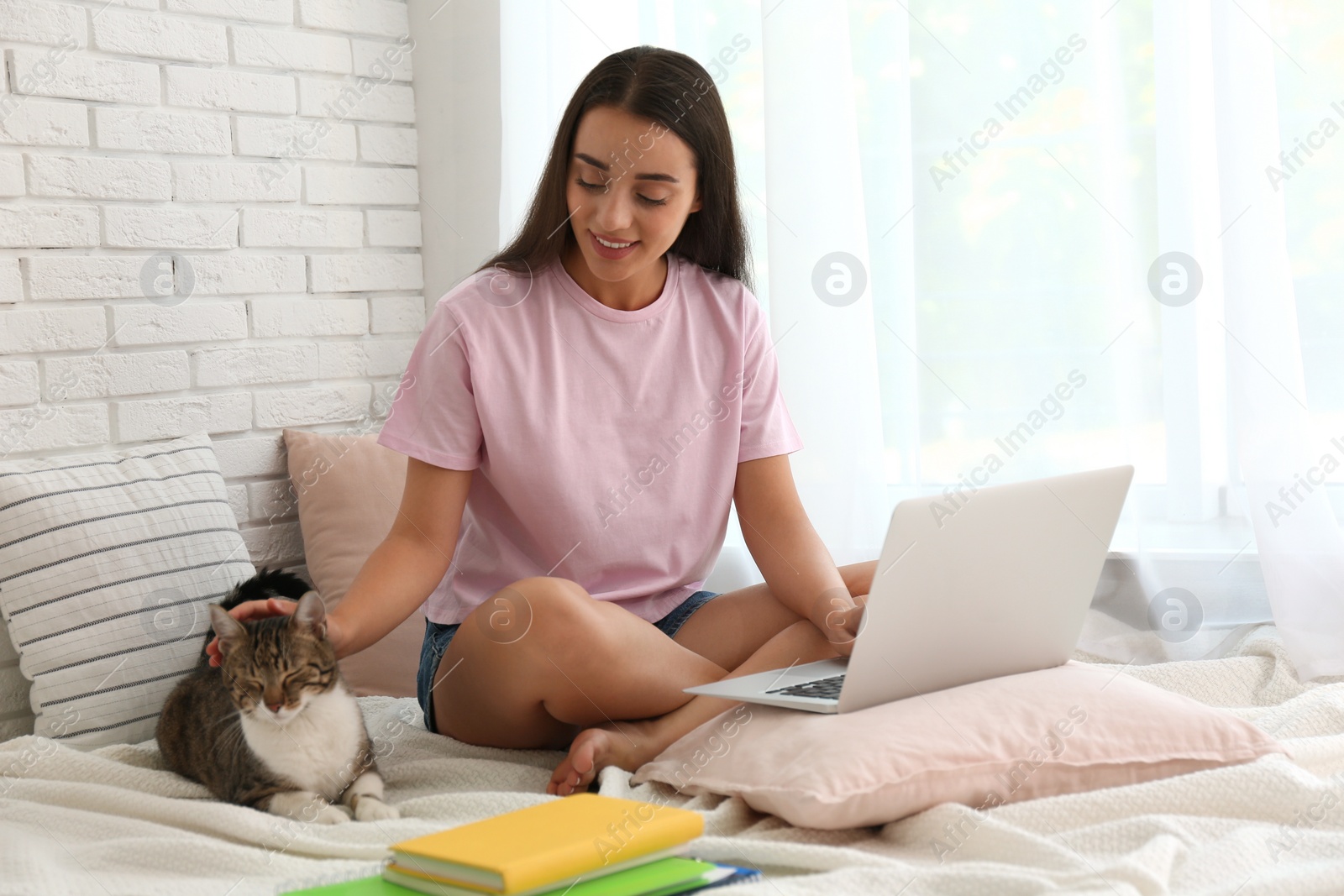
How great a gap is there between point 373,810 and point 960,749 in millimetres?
628

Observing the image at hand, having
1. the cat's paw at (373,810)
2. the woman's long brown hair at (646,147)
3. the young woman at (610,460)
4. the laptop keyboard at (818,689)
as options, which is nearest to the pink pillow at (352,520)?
the young woman at (610,460)

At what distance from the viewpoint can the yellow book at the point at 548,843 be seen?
93 cm

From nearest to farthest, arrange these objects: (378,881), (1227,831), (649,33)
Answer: (378,881) → (1227,831) → (649,33)

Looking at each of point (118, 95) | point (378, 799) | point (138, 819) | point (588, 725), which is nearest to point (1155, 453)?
point (588, 725)

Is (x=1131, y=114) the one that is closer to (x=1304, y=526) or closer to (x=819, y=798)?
(x=1304, y=526)

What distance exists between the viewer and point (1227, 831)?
1123 mm

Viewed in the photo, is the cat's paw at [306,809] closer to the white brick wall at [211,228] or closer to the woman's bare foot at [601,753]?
the woman's bare foot at [601,753]

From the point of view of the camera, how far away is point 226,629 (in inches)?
51.4

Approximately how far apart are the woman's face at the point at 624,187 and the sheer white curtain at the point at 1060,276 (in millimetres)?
546

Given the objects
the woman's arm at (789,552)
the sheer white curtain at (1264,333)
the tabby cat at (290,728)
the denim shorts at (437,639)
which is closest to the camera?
the tabby cat at (290,728)

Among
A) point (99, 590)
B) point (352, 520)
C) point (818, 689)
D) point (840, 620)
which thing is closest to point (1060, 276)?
point (840, 620)

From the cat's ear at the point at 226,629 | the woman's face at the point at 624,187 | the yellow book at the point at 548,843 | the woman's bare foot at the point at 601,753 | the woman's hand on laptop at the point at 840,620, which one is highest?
the woman's face at the point at 624,187

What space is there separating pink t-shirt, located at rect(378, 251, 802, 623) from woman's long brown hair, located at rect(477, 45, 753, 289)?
5 centimetres

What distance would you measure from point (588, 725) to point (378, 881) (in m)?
0.53
